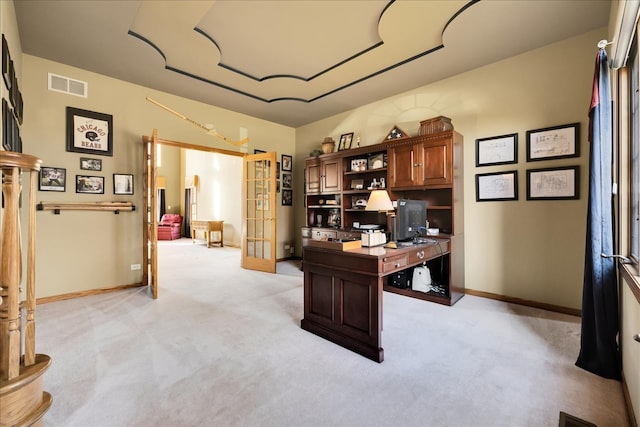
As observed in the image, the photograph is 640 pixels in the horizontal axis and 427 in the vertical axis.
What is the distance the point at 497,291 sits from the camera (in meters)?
3.56

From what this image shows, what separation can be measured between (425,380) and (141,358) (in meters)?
2.11

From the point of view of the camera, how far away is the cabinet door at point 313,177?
5.30 metres

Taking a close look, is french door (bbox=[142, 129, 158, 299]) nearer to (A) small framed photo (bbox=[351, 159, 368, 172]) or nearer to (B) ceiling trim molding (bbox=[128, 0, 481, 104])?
(B) ceiling trim molding (bbox=[128, 0, 481, 104])

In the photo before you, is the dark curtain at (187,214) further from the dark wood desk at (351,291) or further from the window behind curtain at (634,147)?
the window behind curtain at (634,147)

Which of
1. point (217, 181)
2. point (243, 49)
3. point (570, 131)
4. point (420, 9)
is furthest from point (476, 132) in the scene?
point (217, 181)

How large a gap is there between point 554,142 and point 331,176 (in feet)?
10.1

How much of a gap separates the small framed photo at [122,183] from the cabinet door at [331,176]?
9.94ft

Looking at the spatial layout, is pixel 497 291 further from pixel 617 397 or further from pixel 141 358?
pixel 141 358

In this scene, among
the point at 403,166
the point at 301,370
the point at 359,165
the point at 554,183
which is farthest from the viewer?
the point at 359,165

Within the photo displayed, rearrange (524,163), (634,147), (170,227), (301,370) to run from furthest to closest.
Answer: (170,227), (524,163), (301,370), (634,147)

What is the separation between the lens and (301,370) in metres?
2.01

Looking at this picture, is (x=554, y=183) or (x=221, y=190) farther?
(x=221, y=190)

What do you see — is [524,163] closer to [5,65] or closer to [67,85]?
[5,65]

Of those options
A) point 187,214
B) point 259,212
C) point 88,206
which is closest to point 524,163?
point 259,212
